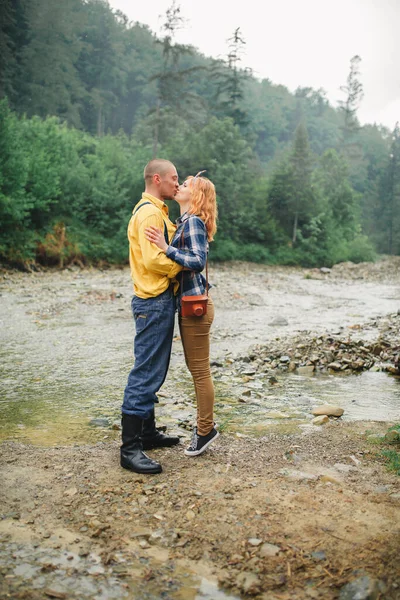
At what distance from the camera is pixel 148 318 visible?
4078mm

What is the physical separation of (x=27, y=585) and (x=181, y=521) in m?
1.01

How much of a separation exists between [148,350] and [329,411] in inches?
103

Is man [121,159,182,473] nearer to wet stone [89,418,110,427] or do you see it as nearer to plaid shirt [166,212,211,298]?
plaid shirt [166,212,211,298]

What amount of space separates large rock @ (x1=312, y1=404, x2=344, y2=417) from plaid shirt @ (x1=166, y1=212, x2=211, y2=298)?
97.3 inches

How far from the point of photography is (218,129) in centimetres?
3130

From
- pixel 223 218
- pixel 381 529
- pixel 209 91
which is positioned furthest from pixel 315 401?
pixel 209 91

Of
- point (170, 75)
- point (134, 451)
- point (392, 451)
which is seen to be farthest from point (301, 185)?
point (134, 451)

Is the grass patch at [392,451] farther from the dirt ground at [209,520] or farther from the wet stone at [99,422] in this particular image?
the wet stone at [99,422]

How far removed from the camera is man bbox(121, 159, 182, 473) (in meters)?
4.04

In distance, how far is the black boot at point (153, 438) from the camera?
4.49 m

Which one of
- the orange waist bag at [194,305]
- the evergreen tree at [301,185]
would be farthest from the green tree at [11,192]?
the evergreen tree at [301,185]

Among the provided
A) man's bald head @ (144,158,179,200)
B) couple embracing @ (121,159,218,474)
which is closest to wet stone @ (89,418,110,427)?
couple embracing @ (121,159,218,474)

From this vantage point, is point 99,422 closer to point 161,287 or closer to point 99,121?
point 161,287

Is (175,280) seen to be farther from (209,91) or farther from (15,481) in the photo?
A: (209,91)
